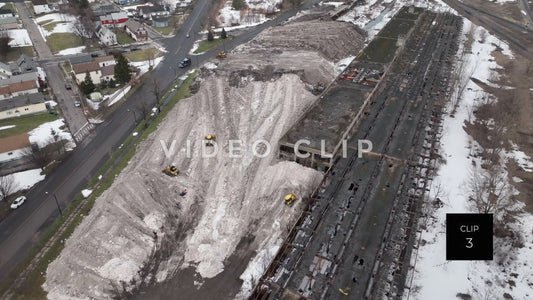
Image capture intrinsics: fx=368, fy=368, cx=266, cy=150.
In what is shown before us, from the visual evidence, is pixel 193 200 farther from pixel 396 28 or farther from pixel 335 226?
pixel 396 28

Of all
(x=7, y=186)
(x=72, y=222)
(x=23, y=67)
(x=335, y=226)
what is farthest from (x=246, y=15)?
(x=335, y=226)

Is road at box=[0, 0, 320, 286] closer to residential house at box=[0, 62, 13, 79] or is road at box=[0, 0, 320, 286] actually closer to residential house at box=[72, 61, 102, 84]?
residential house at box=[72, 61, 102, 84]

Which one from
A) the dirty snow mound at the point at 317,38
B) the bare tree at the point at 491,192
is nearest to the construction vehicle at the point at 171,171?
the bare tree at the point at 491,192

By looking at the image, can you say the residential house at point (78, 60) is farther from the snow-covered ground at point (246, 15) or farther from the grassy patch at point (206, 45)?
the snow-covered ground at point (246, 15)

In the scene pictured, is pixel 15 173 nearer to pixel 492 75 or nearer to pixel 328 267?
pixel 328 267

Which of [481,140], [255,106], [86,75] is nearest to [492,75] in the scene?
[481,140]

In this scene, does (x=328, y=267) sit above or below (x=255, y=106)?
below
